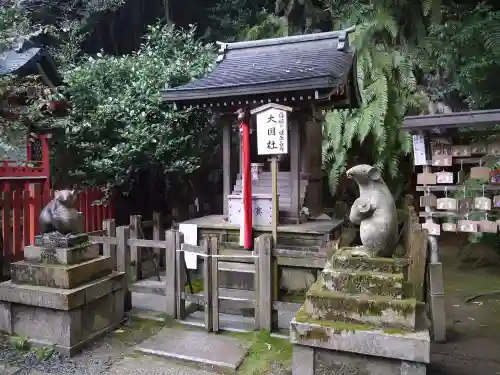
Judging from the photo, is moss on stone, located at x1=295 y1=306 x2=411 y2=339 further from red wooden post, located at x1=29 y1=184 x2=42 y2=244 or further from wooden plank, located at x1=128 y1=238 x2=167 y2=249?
red wooden post, located at x1=29 y1=184 x2=42 y2=244

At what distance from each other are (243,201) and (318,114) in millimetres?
2787

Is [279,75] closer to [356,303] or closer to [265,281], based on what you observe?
[265,281]

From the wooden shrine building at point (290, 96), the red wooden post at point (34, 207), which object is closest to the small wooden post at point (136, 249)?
the wooden shrine building at point (290, 96)

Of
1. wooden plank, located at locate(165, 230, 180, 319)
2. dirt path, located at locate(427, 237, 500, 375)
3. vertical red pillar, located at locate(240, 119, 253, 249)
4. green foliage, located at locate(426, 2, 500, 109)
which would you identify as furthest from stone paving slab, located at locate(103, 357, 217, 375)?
green foliage, located at locate(426, 2, 500, 109)

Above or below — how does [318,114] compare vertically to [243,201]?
above

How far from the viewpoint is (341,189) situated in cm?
1292

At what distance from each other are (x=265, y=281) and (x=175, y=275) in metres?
1.30

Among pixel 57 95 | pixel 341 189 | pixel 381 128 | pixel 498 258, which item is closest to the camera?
pixel 57 95

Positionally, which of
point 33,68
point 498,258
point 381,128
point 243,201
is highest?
point 33,68

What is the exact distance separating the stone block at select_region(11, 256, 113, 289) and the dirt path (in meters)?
4.05

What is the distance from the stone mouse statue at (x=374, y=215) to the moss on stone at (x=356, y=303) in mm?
446

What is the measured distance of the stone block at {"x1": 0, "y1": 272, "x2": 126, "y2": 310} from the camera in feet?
15.0

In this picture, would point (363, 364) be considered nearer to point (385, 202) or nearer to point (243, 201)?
point (385, 202)

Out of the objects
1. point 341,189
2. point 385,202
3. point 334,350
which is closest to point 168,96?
point 385,202
